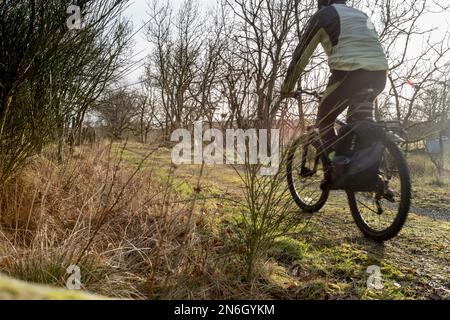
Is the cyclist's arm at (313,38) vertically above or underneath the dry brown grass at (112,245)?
above

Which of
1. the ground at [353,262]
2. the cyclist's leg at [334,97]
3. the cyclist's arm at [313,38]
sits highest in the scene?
the cyclist's arm at [313,38]

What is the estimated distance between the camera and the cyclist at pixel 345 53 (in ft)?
8.68

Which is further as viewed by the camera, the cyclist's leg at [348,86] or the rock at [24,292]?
the cyclist's leg at [348,86]

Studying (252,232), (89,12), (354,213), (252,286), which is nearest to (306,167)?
(354,213)

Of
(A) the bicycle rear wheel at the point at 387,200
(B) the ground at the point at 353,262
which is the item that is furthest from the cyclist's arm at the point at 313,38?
(B) the ground at the point at 353,262

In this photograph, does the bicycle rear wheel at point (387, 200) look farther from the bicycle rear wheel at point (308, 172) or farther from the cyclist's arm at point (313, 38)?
the cyclist's arm at point (313, 38)

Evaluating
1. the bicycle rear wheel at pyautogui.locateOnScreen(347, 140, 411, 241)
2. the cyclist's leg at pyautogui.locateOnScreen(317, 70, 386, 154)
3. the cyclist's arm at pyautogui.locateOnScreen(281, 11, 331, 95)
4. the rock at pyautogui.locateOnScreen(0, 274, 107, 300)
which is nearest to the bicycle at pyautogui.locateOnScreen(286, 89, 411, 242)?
the bicycle rear wheel at pyautogui.locateOnScreen(347, 140, 411, 241)

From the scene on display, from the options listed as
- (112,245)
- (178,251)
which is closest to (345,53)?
(178,251)

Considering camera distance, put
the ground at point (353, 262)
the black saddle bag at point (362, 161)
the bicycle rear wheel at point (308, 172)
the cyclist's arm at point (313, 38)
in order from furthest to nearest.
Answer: the cyclist's arm at point (313, 38)
the black saddle bag at point (362, 161)
the bicycle rear wheel at point (308, 172)
the ground at point (353, 262)

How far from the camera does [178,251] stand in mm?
1973

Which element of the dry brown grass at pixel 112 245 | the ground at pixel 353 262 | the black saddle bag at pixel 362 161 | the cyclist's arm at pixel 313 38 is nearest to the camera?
the dry brown grass at pixel 112 245

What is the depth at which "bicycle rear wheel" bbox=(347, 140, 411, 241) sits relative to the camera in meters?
2.39

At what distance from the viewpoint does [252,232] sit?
1921mm

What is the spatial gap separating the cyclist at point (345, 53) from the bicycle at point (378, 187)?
15cm
